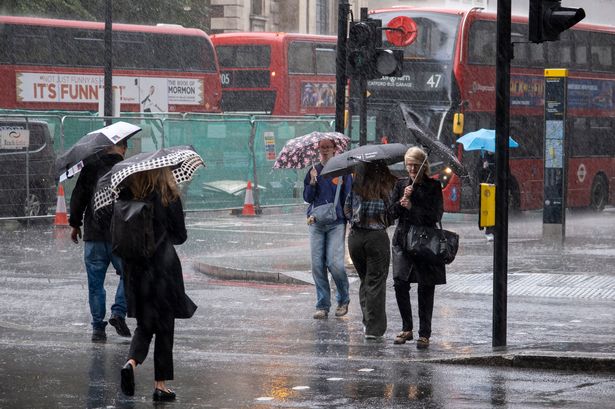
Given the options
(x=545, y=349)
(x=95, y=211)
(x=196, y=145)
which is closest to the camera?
(x=545, y=349)

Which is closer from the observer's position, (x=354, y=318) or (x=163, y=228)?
(x=163, y=228)

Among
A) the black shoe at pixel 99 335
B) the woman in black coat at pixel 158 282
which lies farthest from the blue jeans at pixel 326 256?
the woman in black coat at pixel 158 282

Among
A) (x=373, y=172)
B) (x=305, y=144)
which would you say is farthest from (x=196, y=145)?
(x=373, y=172)

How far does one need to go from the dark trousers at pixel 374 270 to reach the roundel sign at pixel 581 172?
751 inches

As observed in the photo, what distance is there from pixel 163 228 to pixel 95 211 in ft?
8.08

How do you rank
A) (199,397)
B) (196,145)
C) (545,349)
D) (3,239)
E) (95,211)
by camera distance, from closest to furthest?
(199,397) → (545,349) → (95,211) → (3,239) → (196,145)

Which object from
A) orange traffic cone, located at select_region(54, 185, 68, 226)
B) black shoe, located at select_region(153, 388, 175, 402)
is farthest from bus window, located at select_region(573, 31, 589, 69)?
black shoe, located at select_region(153, 388, 175, 402)

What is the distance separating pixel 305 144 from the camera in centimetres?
1329

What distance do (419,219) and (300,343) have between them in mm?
1441

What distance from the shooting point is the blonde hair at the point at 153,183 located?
8641 millimetres

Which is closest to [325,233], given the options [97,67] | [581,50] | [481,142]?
[481,142]

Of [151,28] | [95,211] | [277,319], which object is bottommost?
[277,319]

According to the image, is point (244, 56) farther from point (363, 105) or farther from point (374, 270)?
point (374, 270)

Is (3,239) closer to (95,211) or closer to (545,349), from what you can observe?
(95,211)
